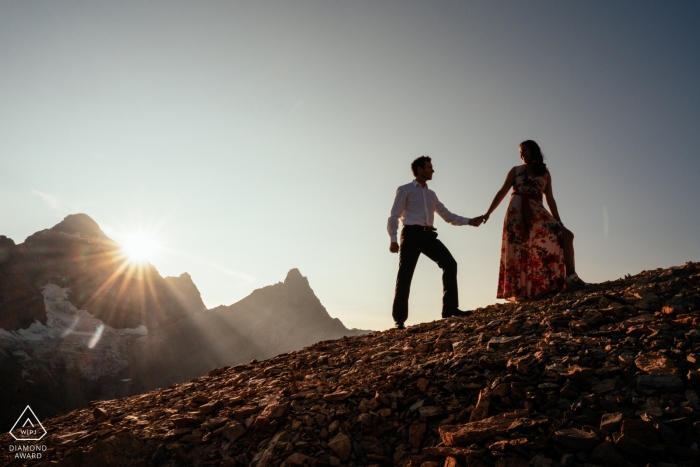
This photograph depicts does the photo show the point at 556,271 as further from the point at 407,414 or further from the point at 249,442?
the point at 249,442

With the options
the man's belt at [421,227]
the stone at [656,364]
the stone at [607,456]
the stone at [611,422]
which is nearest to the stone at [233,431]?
the stone at [607,456]

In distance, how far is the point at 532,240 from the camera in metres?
6.57

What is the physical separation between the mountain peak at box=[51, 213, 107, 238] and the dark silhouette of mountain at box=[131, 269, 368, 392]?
3987cm

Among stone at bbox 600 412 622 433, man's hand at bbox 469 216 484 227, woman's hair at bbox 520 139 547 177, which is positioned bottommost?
stone at bbox 600 412 622 433

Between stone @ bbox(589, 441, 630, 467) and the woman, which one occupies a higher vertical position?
the woman

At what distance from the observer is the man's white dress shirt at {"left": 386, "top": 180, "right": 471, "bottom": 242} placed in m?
7.46

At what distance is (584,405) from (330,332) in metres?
102

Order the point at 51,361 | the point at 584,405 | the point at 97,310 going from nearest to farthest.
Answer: the point at 584,405
the point at 51,361
the point at 97,310

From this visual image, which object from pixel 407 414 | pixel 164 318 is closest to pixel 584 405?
pixel 407 414

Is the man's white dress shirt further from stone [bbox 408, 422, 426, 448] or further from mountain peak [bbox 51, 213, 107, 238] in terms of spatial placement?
mountain peak [bbox 51, 213, 107, 238]

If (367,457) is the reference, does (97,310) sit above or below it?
above

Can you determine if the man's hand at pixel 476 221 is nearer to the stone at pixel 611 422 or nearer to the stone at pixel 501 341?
the stone at pixel 501 341

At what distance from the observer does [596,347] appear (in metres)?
3.64

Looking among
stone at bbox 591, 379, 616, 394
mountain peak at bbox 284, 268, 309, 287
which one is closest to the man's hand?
stone at bbox 591, 379, 616, 394
